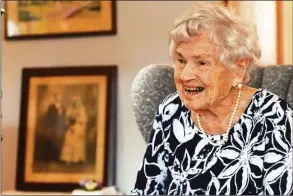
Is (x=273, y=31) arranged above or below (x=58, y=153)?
above

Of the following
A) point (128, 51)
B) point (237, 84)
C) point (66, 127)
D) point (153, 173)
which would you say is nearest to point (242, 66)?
point (237, 84)

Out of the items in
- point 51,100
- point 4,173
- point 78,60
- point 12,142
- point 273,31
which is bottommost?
point 4,173

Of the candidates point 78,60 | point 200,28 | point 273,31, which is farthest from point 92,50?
point 200,28

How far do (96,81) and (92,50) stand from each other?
0.57 feet

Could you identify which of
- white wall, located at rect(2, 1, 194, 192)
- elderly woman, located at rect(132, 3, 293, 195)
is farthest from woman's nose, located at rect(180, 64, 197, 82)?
white wall, located at rect(2, 1, 194, 192)

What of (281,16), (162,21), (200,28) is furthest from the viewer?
(281,16)

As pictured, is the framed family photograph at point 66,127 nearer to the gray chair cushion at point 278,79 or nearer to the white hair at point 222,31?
the gray chair cushion at point 278,79

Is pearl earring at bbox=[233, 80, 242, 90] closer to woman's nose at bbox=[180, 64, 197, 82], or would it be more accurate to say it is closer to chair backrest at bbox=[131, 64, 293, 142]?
woman's nose at bbox=[180, 64, 197, 82]

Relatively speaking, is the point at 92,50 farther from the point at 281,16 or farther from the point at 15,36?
the point at 281,16

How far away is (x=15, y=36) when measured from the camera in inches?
103

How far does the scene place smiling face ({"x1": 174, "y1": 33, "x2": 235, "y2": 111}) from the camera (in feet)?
4.02

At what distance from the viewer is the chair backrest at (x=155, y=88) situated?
5.36 feet

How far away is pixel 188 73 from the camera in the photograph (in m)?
1.21

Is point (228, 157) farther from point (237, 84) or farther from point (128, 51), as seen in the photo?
point (128, 51)
